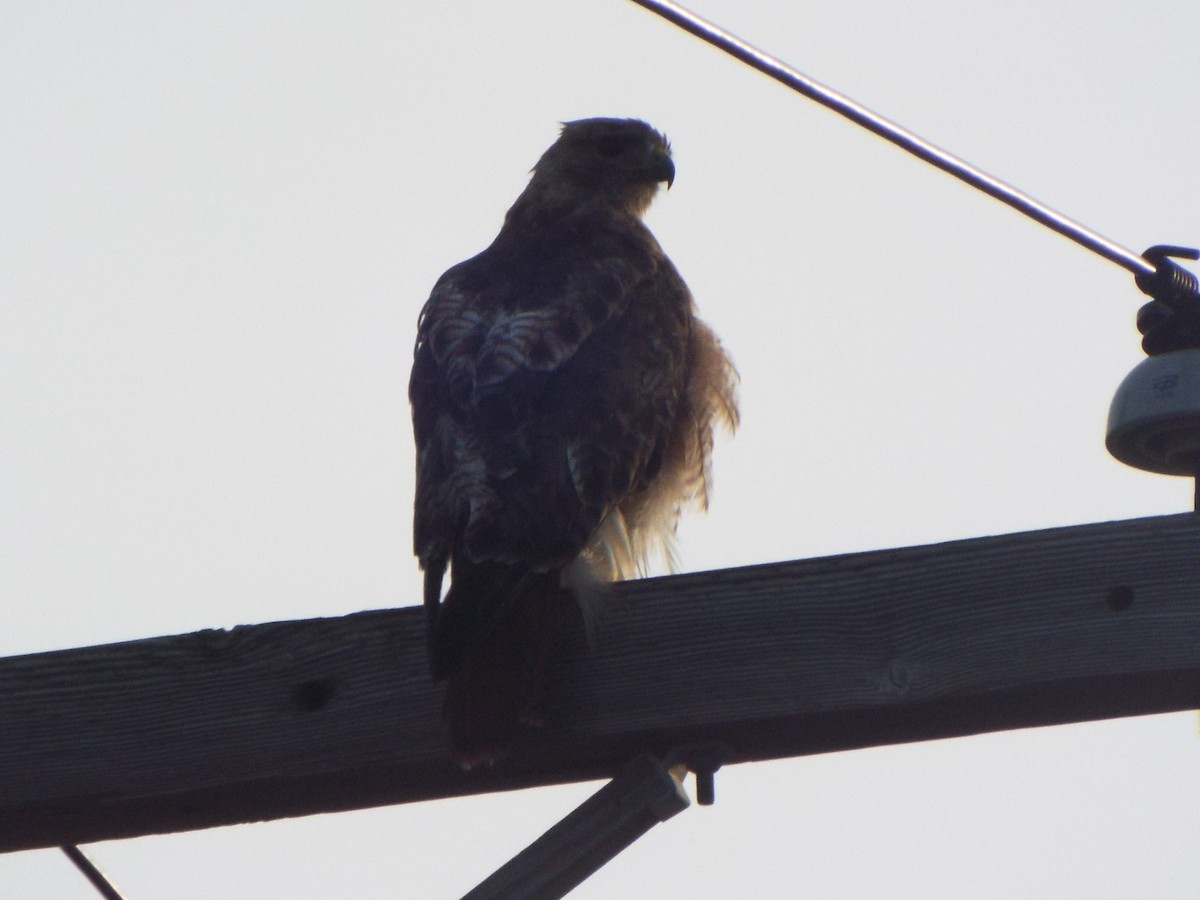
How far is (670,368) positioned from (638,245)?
959 millimetres

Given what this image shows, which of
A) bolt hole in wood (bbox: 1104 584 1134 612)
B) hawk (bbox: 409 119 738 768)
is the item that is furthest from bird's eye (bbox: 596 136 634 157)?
bolt hole in wood (bbox: 1104 584 1134 612)

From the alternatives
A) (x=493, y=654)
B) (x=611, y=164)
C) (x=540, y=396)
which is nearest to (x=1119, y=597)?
(x=493, y=654)

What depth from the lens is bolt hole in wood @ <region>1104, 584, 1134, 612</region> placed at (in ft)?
9.37

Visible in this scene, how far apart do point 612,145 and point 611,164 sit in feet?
0.31

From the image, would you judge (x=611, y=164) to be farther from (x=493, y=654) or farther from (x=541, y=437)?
(x=493, y=654)

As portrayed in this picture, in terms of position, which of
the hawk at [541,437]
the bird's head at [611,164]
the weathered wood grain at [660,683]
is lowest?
the weathered wood grain at [660,683]

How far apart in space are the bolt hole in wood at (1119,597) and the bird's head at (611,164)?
11.1ft

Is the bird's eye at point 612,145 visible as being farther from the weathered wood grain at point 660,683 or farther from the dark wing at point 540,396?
the weathered wood grain at point 660,683

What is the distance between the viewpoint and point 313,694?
3.01m

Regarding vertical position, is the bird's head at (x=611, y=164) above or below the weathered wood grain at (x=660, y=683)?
above

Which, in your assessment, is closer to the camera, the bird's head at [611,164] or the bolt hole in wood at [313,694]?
the bolt hole in wood at [313,694]

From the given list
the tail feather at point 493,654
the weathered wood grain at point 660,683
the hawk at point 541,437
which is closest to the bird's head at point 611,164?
the hawk at point 541,437

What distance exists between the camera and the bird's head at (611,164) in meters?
6.09

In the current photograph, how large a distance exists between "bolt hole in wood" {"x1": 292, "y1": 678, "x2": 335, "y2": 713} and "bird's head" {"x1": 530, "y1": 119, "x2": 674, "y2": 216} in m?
3.24
